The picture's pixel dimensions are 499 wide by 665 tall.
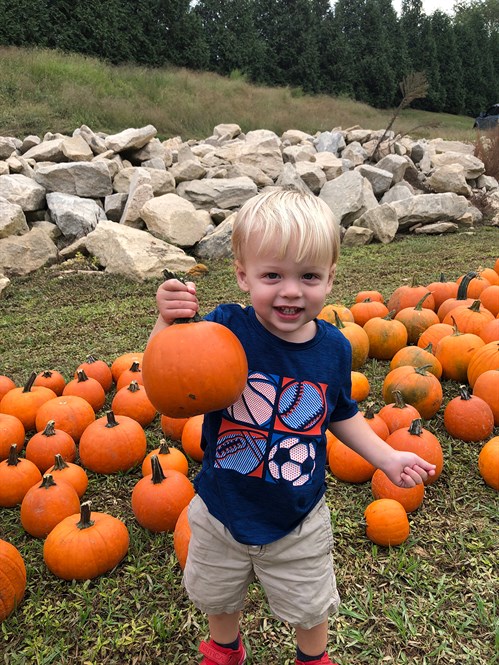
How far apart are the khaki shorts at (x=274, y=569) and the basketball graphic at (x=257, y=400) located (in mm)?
365

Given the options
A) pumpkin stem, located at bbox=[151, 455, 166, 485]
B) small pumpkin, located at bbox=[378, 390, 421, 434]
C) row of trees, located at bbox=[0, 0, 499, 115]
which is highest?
row of trees, located at bbox=[0, 0, 499, 115]

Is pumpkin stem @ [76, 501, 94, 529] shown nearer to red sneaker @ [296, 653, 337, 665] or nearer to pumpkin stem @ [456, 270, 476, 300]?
red sneaker @ [296, 653, 337, 665]

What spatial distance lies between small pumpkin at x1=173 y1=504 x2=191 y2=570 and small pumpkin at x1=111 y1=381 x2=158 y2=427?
1.20 metres

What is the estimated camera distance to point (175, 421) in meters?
3.45

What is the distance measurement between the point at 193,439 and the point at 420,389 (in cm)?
150

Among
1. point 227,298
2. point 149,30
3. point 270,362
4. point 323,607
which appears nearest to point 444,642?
point 323,607

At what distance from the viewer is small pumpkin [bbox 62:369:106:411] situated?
3.75m

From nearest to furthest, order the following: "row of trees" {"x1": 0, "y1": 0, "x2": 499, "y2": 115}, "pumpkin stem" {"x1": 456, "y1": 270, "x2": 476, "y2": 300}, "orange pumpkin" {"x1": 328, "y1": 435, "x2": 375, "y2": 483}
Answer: "orange pumpkin" {"x1": 328, "y1": 435, "x2": 375, "y2": 483}
"pumpkin stem" {"x1": 456, "y1": 270, "x2": 476, "y2": 300}
"row of trees" {"x1": 0, "y1": 0, "x2": 499, "y2": 115}

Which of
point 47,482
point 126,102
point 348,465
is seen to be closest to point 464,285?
point 348,465

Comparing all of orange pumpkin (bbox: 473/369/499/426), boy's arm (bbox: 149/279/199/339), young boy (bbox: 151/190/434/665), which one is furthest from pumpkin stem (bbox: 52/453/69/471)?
orange pumpkin (bbox: 473/369/499/426)

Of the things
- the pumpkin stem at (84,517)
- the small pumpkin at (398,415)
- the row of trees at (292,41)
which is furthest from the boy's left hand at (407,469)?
the row of trees at (292,41)

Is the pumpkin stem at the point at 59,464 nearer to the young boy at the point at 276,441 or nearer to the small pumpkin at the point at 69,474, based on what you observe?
the small pumpkin at the point at 69,474

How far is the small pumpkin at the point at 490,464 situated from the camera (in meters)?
2.89

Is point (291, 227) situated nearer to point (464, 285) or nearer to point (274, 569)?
point (274, 569)
